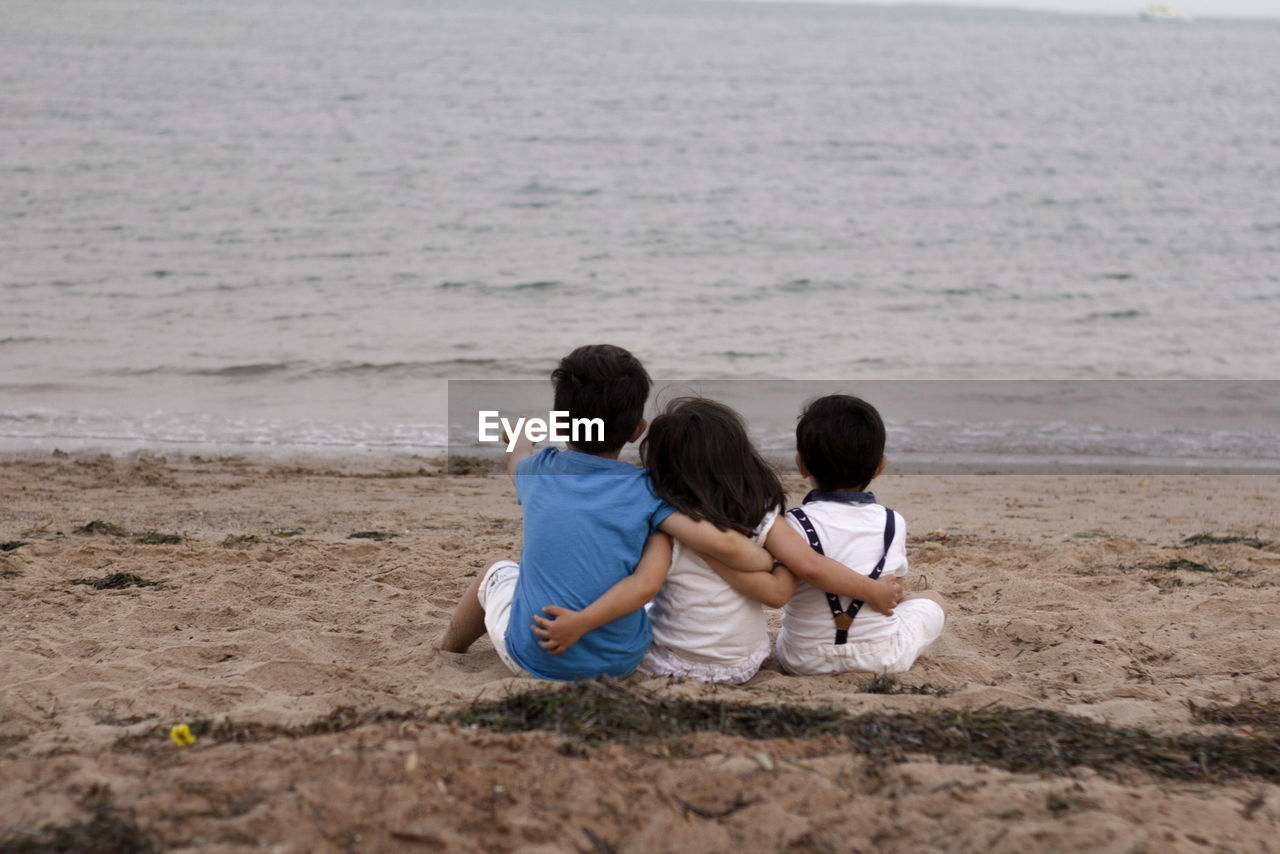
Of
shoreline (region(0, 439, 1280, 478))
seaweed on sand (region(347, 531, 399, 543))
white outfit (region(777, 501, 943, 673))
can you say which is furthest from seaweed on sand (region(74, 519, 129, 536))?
white outfit (region(777, 501, 943, 673))

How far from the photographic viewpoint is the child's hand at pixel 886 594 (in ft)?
9.37

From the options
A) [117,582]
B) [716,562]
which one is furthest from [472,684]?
[117,582]

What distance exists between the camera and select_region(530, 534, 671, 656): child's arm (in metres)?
2.63

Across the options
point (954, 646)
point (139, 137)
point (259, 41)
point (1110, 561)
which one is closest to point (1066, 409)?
point (1110, 561)

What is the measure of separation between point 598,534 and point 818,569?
64 cm

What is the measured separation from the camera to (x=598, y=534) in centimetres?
266

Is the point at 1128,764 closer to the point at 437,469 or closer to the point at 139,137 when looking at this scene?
the point at 437,469

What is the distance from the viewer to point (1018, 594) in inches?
159

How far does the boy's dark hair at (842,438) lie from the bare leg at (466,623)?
3.66 feet

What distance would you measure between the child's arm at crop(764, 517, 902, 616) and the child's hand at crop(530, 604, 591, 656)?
0.58 metres

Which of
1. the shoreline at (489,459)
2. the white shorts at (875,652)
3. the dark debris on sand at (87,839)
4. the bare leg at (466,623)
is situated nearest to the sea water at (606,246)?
the shoreline at (489,459)

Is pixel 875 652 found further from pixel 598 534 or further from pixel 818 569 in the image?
pixel 598 534

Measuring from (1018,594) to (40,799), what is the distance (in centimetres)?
345

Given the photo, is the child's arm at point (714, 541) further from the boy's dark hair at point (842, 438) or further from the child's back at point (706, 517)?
the boy's dark hair at point (842, 438)
